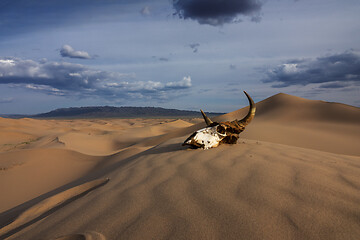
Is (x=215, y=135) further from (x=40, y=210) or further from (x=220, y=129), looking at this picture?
(x=40, y=210)

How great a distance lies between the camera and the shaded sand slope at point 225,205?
1.33 metres

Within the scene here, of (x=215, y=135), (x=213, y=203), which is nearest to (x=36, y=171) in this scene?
(x=215, y=135)

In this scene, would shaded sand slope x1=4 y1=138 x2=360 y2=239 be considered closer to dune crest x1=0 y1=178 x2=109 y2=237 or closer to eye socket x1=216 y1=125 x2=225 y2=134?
dune crest x1=0 y1=178 x2=109 y2=237

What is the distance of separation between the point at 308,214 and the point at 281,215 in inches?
7.1

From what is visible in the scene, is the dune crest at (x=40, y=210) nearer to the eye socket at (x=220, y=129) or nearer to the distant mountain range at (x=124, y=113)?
the eye socket at (x=220, y=129)

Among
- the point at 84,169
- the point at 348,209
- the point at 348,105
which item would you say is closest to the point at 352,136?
the point at 348,105

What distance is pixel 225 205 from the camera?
63.6 inches

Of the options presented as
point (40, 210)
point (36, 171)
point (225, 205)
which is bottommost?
point (36, 171)

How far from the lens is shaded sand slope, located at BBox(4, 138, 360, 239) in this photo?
133cm

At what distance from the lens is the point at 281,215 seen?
1424mm

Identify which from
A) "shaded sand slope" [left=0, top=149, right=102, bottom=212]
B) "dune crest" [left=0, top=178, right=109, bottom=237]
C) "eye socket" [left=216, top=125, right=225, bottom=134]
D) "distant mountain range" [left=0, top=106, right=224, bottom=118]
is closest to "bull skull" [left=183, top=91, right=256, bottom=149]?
"eye socket" [left=216, top=125, right=225, bottom=134]

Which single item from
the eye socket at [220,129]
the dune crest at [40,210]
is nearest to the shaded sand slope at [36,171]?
the dune crest at [40,210]

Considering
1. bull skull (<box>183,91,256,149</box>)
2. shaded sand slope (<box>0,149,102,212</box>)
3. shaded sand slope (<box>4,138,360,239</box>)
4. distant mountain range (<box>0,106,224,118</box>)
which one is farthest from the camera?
distant mountain range (<box>0,106,224,118</box>)

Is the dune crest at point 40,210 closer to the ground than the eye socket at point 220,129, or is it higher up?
closer to the ground
